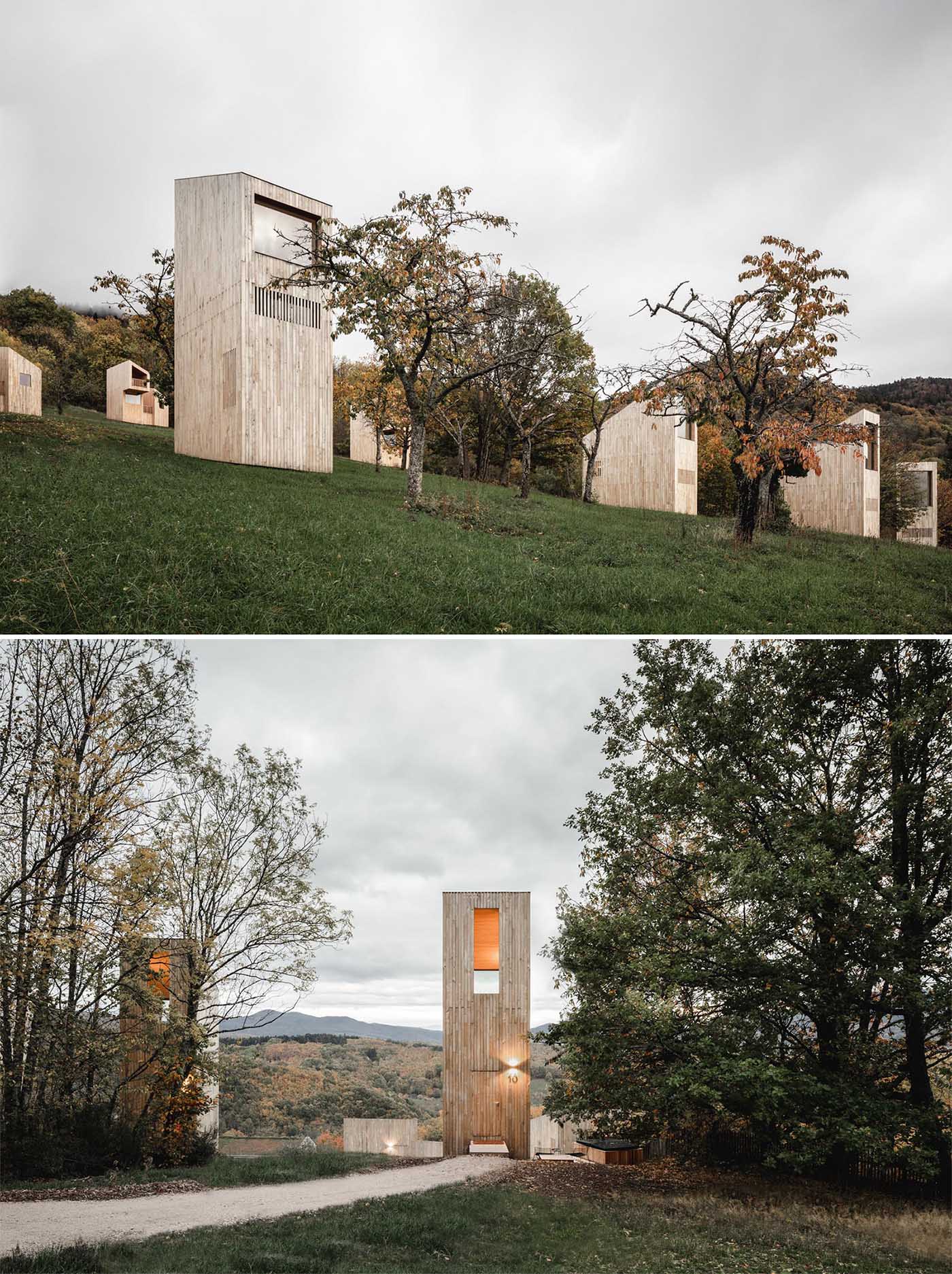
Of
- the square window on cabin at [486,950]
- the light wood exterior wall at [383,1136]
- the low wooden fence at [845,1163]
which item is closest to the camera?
the low wooden fence at [845,1163]

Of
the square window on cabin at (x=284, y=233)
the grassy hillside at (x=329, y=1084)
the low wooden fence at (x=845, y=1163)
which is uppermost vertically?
the square window on cabin at (x=284, y=233)

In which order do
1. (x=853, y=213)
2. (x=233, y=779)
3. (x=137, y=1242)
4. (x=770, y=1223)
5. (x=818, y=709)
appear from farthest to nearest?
(x=233, y=779)
(x=853, y=213)
(x=818, y=709)
(x=770, y=1223)
(x=137, y=1242)

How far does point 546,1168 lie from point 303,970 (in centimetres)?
413

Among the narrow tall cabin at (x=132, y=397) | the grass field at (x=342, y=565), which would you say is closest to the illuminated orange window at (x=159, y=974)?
the grass field at (x=342, y=565)

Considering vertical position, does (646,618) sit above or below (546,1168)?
above

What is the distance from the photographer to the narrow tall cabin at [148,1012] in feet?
26.4

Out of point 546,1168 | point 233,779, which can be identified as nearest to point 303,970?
point 233,779

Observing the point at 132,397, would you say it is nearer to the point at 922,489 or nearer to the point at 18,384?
the point at 18,384

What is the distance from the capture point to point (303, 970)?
34.9 ft

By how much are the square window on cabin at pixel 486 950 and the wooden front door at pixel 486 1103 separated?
48.5 inches

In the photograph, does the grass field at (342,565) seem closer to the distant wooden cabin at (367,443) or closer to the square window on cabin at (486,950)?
the square window on cabin at (486,950)

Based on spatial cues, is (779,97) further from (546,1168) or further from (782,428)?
(546,1168)

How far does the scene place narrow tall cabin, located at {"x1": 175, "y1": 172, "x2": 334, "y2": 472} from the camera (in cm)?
975

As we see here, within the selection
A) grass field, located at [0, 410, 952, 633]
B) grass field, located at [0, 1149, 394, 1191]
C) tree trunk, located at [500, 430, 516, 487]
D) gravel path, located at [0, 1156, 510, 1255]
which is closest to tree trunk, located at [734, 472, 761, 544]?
grass field, located at [0, 410, 952, 633]
